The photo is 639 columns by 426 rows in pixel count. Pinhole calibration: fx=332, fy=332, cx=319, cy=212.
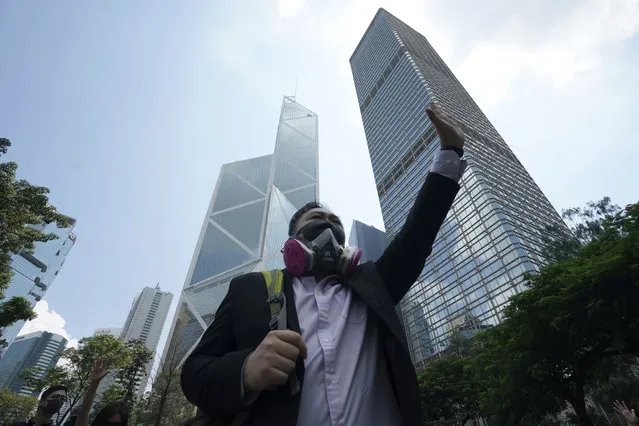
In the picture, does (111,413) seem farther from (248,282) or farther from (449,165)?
(449,165)

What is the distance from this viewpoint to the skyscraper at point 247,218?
6506cm

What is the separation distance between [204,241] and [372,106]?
47.3 metres

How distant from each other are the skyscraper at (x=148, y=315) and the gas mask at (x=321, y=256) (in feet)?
379

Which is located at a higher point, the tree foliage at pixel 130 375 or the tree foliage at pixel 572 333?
the tree foliage at pixel 130 375

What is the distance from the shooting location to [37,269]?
66.6 meters

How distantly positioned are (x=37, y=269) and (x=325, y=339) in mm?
87099

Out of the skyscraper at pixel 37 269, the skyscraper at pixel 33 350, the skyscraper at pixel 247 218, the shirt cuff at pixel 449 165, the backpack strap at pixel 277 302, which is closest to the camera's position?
the backpack strap at pixel 277 302

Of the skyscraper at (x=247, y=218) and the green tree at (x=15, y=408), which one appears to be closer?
the green tree at (x=15, y=408)

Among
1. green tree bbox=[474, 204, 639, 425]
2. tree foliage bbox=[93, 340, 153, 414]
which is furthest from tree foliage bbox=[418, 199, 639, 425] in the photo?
tree foliage bbox=[93, 340, 153, 414]

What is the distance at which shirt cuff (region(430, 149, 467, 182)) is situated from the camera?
1627 mm

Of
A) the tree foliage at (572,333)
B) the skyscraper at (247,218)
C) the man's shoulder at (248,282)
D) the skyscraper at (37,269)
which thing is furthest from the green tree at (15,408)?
the man's shoulder at (248,282)

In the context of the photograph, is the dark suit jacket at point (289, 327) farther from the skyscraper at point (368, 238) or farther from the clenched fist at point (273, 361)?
the skyscraper at point (368, 238)

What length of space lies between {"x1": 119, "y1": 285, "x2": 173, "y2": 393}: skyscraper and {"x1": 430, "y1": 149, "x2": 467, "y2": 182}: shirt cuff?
381 feet

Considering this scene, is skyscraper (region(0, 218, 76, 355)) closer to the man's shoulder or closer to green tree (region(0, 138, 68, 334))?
green tree (region(0, 138, 68, 334))
